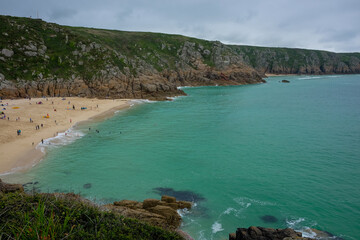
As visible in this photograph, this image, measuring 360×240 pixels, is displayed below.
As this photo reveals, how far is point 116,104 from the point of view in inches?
2766

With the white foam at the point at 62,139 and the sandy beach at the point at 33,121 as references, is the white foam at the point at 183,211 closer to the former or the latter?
the sandy beach at the point at 33,121

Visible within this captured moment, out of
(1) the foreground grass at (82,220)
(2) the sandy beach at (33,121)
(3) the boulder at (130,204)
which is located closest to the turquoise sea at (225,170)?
(3) the boulder at (130,204)

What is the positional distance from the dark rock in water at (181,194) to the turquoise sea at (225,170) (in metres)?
0.10

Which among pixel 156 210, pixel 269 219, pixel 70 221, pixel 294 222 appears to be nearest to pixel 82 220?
pixel 70 221

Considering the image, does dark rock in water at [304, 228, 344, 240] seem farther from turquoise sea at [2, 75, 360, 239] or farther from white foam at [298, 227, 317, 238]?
turquoise sea at [2, 75, 360, 239]

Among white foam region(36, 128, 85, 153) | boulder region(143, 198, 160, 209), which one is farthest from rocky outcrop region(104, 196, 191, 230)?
white foam region(36, 128, 85, 153)

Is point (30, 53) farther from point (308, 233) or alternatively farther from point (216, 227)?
point (308, 233)

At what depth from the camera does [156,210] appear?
57.7 feet

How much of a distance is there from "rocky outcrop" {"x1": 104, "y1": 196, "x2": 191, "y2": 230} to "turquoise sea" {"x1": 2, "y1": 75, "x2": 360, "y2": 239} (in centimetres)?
107

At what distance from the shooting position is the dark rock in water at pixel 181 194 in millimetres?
21312

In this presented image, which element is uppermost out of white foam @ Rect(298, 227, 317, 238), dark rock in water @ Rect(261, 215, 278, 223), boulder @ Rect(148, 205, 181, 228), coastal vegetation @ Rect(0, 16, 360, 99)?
coastal vegetation @ Rect(0, 16, 360, 99)

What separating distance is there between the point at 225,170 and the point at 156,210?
37.8 ft

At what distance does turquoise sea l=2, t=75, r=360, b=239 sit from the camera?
18.8 m

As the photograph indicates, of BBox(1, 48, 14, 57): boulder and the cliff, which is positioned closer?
the cliff
